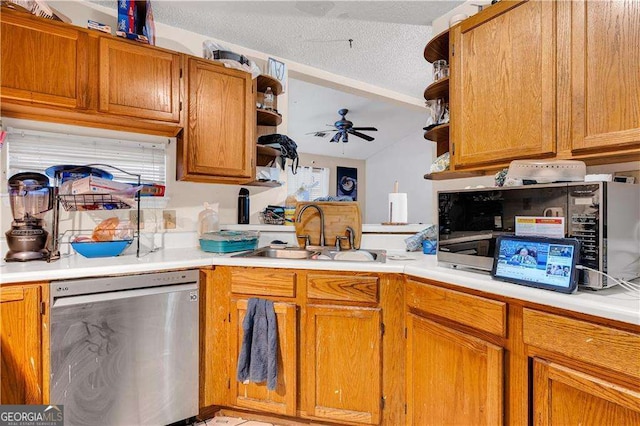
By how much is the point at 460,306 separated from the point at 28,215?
81.9 inches

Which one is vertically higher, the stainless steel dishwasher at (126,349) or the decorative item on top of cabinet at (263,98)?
the decorative item on top of cabinet at (263,98)

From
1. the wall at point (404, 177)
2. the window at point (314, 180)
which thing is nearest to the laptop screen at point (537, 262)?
the wall at point (404, 177)

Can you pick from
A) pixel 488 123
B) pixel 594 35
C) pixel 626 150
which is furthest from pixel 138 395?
pixel 594 35

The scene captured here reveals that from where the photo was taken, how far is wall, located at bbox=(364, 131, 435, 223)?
6.68 meters

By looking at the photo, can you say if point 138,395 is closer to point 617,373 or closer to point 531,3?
point 617,373

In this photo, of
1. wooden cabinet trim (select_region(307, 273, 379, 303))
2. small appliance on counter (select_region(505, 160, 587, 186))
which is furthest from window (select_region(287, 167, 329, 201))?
small appliance on counter (select_region(505, 160, 587, 186))

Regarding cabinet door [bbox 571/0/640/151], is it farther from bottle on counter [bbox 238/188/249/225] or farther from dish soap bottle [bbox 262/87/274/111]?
bottle on counter [bbox 238/188/249/225]

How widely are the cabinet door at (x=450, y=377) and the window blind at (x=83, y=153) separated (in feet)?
6.11

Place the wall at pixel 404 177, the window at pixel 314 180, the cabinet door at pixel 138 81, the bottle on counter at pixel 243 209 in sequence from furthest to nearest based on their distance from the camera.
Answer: the wall at pixel 404 177
the window at pixel 314 180
the bottle on counter at pixel 243 209
the cabinet door at pixel 138 81

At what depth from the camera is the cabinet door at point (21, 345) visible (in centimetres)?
131

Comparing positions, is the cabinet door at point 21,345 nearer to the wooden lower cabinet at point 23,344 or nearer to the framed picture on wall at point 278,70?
the wooden lower cabinet at point 23,344

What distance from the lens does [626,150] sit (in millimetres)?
1162

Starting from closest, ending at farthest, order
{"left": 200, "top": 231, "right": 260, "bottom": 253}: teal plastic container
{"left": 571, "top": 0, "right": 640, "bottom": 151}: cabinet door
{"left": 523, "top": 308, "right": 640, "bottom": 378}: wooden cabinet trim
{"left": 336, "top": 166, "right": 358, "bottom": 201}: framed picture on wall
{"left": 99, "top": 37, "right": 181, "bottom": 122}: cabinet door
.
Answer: {"left": 523, "top": 308, "right": 640, "bottom": 378}: wooden cabinet trim → {"left": 571, "top": 0, "right": 640, "bottom": 151}: cabinet door → {"left": 99, "top": 37, "right": 181, "bottom": 122}: cabinet door → {"left": 200, "top": 231, "right": 260, "bottom": 253}: teal plastic container → {"left": 336, "top": 166, "right": 358, "bottom": 201}: framed picture on wall

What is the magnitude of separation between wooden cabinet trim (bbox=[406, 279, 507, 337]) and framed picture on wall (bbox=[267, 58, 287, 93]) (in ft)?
6.46
